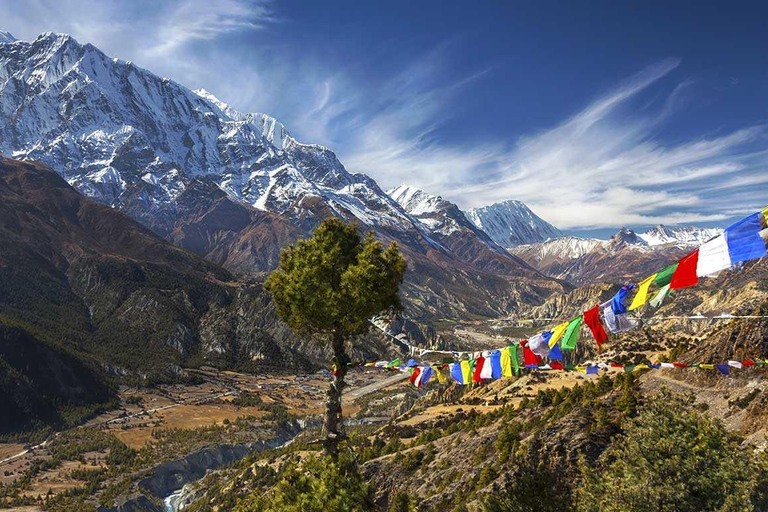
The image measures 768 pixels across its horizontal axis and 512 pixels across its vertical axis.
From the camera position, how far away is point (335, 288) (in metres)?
16.2

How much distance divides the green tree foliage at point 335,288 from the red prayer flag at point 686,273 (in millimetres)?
8877

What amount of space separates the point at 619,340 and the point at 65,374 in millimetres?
186288

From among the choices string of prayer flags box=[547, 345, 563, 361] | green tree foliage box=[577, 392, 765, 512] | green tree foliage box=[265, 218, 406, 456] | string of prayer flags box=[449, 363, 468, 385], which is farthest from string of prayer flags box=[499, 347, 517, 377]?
green tree foliage box=[265, 218, 406, 456]

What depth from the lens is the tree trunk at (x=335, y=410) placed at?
15.8 meters

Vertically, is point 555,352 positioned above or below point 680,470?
above

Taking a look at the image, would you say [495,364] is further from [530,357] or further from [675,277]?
[675,277]

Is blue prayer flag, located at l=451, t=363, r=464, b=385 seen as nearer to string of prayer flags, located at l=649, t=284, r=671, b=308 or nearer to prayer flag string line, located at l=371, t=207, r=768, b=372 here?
prayer flag string line, located at l=371, t=207, r=768, b=372

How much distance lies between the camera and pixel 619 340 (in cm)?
7862

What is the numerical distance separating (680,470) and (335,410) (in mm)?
12595

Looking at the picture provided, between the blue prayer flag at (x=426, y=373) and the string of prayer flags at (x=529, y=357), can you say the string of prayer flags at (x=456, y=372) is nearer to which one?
the blue prayer flag at (x=426, y=373)

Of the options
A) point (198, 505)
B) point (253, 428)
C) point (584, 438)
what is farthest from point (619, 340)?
point (253, 428)

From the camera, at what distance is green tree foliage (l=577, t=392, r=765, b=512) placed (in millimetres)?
14789

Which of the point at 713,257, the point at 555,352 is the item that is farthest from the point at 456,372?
the point at 713,257

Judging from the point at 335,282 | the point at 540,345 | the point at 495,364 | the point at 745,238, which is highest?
the point at 335,282
